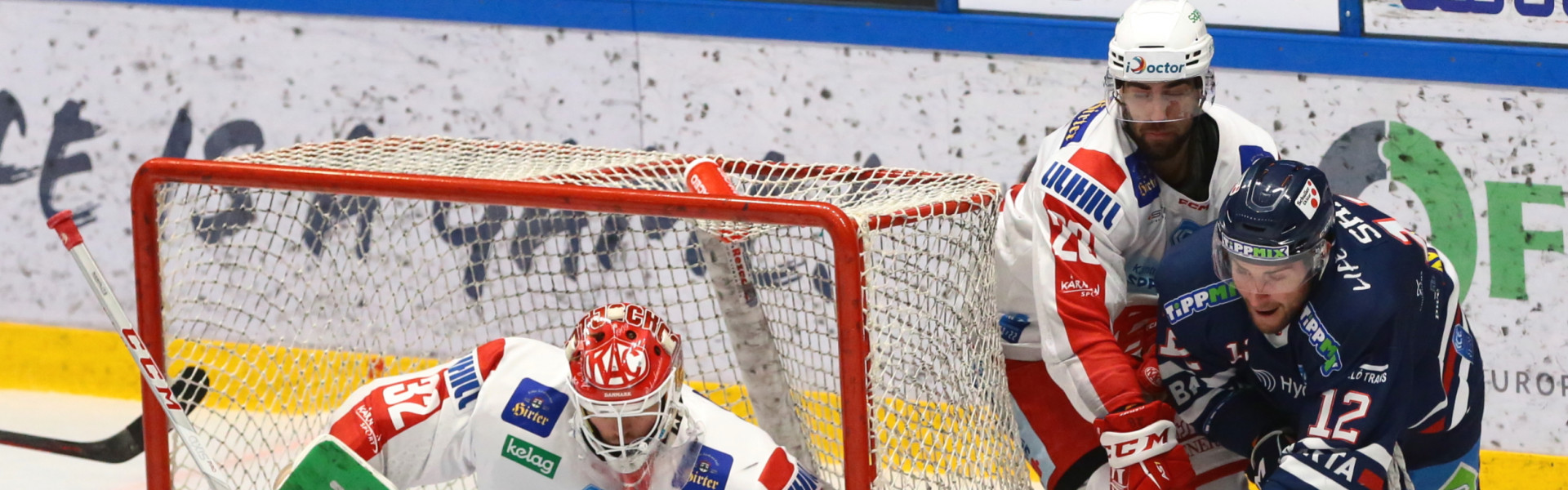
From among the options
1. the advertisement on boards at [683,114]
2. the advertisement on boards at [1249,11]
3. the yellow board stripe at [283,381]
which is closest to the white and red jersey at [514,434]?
the yellow board stripe at [283,381]

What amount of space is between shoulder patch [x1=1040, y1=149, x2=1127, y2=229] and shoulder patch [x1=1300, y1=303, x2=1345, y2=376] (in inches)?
14.9

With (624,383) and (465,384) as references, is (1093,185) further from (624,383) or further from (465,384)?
(465,384)

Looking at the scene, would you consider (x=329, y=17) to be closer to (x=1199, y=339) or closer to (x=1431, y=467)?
(x=1199, y=339)

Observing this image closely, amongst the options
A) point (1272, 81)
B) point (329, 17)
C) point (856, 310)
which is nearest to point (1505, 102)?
point (1272, 81)

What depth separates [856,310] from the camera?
87.6 inches

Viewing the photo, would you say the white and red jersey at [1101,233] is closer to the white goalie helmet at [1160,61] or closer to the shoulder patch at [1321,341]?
the white goalie helmet at [1160,61]

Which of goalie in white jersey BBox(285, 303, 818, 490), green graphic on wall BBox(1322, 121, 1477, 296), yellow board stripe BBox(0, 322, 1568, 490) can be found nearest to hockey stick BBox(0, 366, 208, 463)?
yellow board stripe BBox(0, 322, 1568, 490)

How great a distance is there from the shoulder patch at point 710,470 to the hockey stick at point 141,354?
29.0 inches

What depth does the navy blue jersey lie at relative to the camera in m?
2.24

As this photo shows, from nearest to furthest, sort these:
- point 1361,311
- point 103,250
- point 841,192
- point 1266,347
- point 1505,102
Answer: point 1361,311 < point 1266,347 < point 841,192 < point 1505,102 < point 103,250

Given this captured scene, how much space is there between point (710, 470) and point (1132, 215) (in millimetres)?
765

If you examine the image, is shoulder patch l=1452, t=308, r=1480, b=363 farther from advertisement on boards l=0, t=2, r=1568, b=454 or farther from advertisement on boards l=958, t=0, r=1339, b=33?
advertisement on boards l=958, t=0, r=1339, b=33

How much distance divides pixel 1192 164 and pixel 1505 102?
1.21 metres

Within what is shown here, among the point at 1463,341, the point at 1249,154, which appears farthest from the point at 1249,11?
the point at 1463,341
